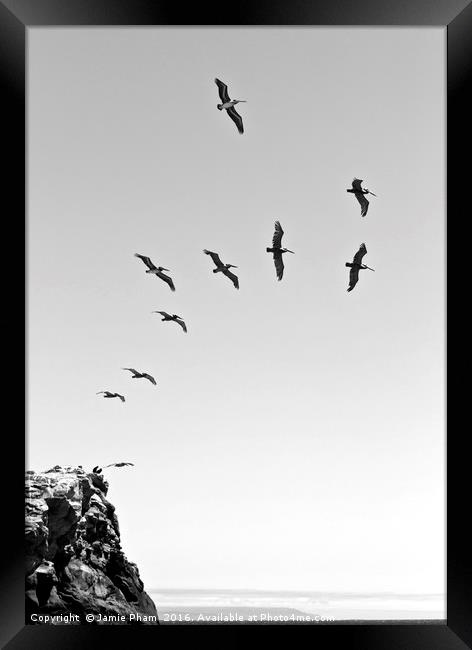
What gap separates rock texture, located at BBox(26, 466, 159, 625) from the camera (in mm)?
2730

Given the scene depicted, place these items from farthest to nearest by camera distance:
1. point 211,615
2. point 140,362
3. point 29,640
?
point 140,362 < point 211,615 < point 29,640

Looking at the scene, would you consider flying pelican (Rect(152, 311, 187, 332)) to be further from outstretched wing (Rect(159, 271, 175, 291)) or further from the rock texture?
the rock texture

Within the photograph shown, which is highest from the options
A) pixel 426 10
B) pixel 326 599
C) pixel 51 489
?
pixel 426 10

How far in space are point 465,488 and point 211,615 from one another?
957 millimetres

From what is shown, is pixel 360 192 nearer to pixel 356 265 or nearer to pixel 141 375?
pixel 356 265

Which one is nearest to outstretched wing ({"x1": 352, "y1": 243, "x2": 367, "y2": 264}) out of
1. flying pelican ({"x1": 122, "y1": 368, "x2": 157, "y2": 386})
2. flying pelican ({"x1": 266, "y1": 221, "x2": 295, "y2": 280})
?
flying pelican ({"x1": 266, "y1": 221, "x2": 295, "y2": 280})

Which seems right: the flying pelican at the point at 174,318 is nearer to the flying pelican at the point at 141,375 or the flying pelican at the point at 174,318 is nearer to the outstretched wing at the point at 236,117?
the flying pelican at the point at 141,375

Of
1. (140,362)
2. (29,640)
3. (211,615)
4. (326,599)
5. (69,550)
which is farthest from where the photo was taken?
(140,362)

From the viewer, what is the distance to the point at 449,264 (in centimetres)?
249

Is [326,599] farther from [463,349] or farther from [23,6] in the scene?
[23,6]

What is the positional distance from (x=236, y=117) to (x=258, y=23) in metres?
0.60

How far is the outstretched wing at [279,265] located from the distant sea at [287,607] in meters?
1.42

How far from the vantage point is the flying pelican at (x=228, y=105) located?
9.87ft

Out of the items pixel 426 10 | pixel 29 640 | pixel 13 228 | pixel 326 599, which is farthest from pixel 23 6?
pixel 326 599
